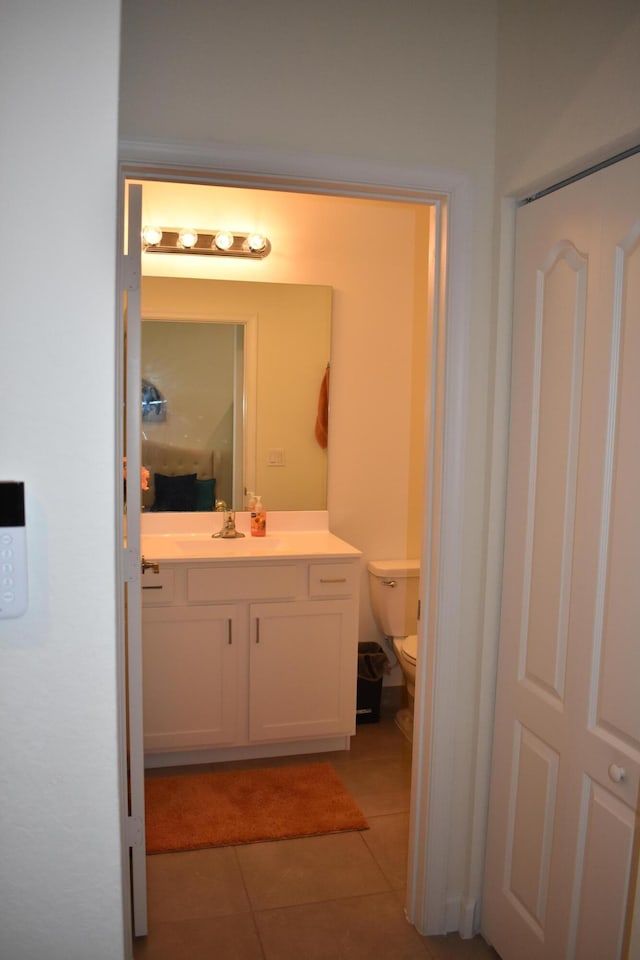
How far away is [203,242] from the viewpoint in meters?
3.37

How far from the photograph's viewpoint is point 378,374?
371 centimetres

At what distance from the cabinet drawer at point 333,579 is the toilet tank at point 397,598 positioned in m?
0.42

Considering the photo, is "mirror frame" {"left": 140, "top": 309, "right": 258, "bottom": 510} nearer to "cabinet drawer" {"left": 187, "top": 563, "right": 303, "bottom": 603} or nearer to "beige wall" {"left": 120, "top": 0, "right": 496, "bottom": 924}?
"cabinet drawer" {"left": 187, "top": 563, "right": 303, "bottom": 603}

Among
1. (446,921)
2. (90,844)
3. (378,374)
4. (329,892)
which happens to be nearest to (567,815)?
(446,921)

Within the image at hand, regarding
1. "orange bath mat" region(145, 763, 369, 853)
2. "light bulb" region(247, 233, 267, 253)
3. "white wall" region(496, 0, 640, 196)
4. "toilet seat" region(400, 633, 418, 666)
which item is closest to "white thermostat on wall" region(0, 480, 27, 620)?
"white wall" region(496, 0, 640, 196)

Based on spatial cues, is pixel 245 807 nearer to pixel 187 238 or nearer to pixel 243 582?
pixel 243 582

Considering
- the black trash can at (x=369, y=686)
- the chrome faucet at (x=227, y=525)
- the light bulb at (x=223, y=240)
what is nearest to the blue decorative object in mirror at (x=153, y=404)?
Result: the chrome faucet at (x=227, y=525)

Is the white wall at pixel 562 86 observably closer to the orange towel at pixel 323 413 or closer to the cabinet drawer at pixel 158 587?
the orange towel at pixel 323 413

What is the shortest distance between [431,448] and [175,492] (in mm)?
1698

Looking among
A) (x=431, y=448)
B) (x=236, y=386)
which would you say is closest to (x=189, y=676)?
(x=236, y=386)

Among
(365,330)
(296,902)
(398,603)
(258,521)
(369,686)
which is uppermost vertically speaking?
(365,330)

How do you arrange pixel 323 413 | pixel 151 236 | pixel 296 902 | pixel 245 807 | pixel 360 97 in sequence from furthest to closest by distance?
pixel 323 413, pixel 151 236, pixel 245 807, pixel 296 902, pixel 360 97

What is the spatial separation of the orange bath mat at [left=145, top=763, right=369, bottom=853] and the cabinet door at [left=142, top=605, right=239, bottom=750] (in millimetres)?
173

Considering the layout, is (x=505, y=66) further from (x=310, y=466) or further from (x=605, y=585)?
(x=310, y=466)
